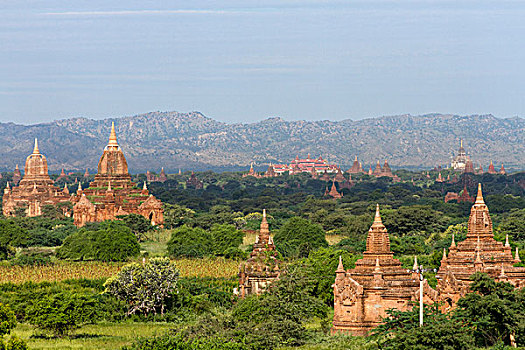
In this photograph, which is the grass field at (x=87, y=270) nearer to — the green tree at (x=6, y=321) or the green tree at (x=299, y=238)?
the green tree at (x=299, y=238)

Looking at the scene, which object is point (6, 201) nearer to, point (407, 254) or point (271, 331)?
point (407, 254)

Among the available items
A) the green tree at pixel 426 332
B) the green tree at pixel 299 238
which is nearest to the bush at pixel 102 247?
the green tree at pixel 299 238

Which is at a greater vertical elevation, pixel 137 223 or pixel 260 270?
pixel 260 270

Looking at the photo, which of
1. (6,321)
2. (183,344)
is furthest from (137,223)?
(6,321)

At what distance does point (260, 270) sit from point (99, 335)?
32.1 ft

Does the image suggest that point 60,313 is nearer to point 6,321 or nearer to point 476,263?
point 6,321

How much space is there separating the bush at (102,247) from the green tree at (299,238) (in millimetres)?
13458

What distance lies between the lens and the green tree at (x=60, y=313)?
61156 millimetres

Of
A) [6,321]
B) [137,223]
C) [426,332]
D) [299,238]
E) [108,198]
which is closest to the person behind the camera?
[6,321]

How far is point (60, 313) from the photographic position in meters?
61.4

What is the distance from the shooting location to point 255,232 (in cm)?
12838

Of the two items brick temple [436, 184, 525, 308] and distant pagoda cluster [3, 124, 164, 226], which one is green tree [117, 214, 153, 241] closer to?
distant pagoda cluster [3, 124, 164, 226]

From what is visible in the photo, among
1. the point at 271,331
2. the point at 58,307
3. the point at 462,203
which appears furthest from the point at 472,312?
the point at 462,203

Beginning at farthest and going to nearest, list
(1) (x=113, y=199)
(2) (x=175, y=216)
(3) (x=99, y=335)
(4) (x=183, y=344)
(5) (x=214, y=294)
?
(2) (x=175, y=216), (1) (x=113, y=199), (5) (x=214, y=294), (3) (x=99, y=335), (4) (x=183, y=344)
